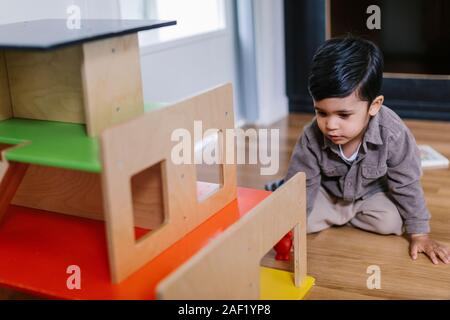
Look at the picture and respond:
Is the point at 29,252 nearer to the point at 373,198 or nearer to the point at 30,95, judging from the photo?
the point at 30,95

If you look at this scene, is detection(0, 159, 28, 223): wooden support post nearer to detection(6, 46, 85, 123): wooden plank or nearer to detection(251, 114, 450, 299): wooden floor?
detection(6, 46, 85, 123): wooden plank

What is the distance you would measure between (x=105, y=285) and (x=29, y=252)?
0.24 m

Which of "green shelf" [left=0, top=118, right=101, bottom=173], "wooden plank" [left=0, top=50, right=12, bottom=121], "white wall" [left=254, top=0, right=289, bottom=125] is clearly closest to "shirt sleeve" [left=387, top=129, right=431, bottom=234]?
"green shelf" [left=0, top=118, right=101, bottom=173]

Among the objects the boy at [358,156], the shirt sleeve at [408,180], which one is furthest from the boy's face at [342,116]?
the shirt sleeve at [408,180]

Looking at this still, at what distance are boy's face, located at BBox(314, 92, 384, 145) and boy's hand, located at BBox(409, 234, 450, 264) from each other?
0.29m

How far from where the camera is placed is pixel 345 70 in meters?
1.28

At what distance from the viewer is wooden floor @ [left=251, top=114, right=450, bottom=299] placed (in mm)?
1238

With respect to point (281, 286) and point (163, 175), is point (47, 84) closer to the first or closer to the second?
point (163, 175)

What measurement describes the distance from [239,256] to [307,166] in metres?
0.53

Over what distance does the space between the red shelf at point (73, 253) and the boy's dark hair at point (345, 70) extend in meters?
0.27

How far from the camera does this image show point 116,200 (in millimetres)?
905

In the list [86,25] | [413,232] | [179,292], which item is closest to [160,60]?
[86,25]

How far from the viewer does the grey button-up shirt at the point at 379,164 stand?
1396 mm

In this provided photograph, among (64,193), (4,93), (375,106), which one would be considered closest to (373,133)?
(375,106)
